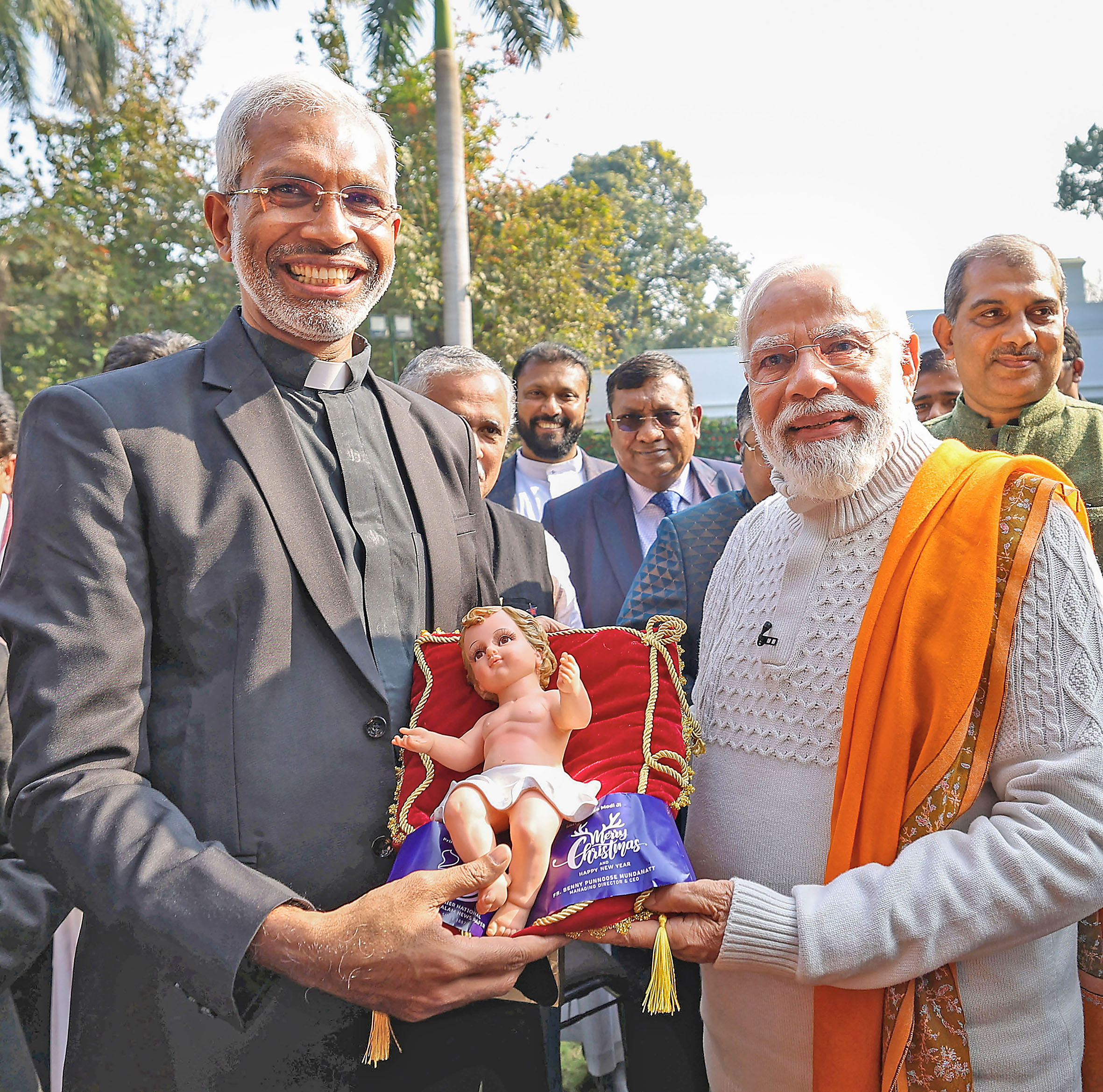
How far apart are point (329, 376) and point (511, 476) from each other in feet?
13.6

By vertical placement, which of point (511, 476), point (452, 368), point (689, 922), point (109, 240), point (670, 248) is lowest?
point (689, 922)

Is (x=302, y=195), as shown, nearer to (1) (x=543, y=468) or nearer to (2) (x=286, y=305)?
(2) (x=286, y=305)

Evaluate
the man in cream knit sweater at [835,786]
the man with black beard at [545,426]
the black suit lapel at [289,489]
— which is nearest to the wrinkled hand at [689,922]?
the man in cream knit sweater at [835,786]

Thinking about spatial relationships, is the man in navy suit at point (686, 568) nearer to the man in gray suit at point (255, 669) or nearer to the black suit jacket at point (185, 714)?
the man in gray suit at point (255, 669)

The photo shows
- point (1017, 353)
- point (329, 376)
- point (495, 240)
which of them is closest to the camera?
point (329, 376)

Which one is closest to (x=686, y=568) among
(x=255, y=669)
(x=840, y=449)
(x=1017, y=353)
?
(x=840, y=449)

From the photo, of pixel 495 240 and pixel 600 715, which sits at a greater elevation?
pixel 495 240

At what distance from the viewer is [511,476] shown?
666 cm

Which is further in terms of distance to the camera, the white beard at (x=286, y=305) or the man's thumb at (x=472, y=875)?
the white beard at (x=286, y=305)

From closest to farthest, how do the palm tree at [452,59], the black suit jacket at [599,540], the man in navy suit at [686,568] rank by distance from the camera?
the man in navy suit at [686,568]
the black suit jacket at [599,540]
the palm tree at [452,59]

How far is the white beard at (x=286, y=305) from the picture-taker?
7.88ft

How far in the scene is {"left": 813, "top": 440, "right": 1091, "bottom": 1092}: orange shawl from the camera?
7.23 feet

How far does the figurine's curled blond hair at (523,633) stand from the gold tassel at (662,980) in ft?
2.33

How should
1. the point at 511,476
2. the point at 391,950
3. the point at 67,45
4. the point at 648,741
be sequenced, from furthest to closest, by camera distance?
the point at 67,45 < the point at 511,476 < the point at 648,741 < the point at 391,950
